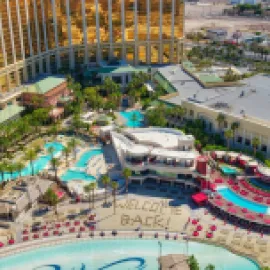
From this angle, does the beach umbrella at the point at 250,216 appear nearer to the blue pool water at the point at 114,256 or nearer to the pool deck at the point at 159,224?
the pool deck at the point at 159,224

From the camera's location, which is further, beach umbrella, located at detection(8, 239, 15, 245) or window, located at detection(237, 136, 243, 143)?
window, located at detection(237, 136, 243, 143)

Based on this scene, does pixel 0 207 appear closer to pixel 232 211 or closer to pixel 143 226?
pixel 143 226

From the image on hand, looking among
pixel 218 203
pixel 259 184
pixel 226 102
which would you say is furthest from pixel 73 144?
pixel 259 184

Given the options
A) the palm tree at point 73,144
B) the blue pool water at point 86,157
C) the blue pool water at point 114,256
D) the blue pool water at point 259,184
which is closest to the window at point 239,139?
the blue pool water at point 259,184

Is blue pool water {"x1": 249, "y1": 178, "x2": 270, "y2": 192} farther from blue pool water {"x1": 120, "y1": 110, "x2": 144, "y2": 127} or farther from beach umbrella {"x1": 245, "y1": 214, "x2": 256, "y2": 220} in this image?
blue pool water {"x1": 120, "y1": 110, "x2": 144, "y2": 127}

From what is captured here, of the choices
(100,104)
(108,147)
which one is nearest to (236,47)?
(100,104)

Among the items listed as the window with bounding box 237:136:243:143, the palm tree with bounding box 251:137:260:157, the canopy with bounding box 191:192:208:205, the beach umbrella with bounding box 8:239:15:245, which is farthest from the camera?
the window with bounding box 237:136:243:143

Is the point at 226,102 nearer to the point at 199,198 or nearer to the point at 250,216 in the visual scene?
the point at 199,198

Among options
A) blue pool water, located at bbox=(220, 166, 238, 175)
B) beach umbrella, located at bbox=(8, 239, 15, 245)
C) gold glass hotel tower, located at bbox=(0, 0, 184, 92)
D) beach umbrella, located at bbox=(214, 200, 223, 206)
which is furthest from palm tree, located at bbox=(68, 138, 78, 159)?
gold glass hotel tower, located at bbox=(0, 0, 184, 92)
